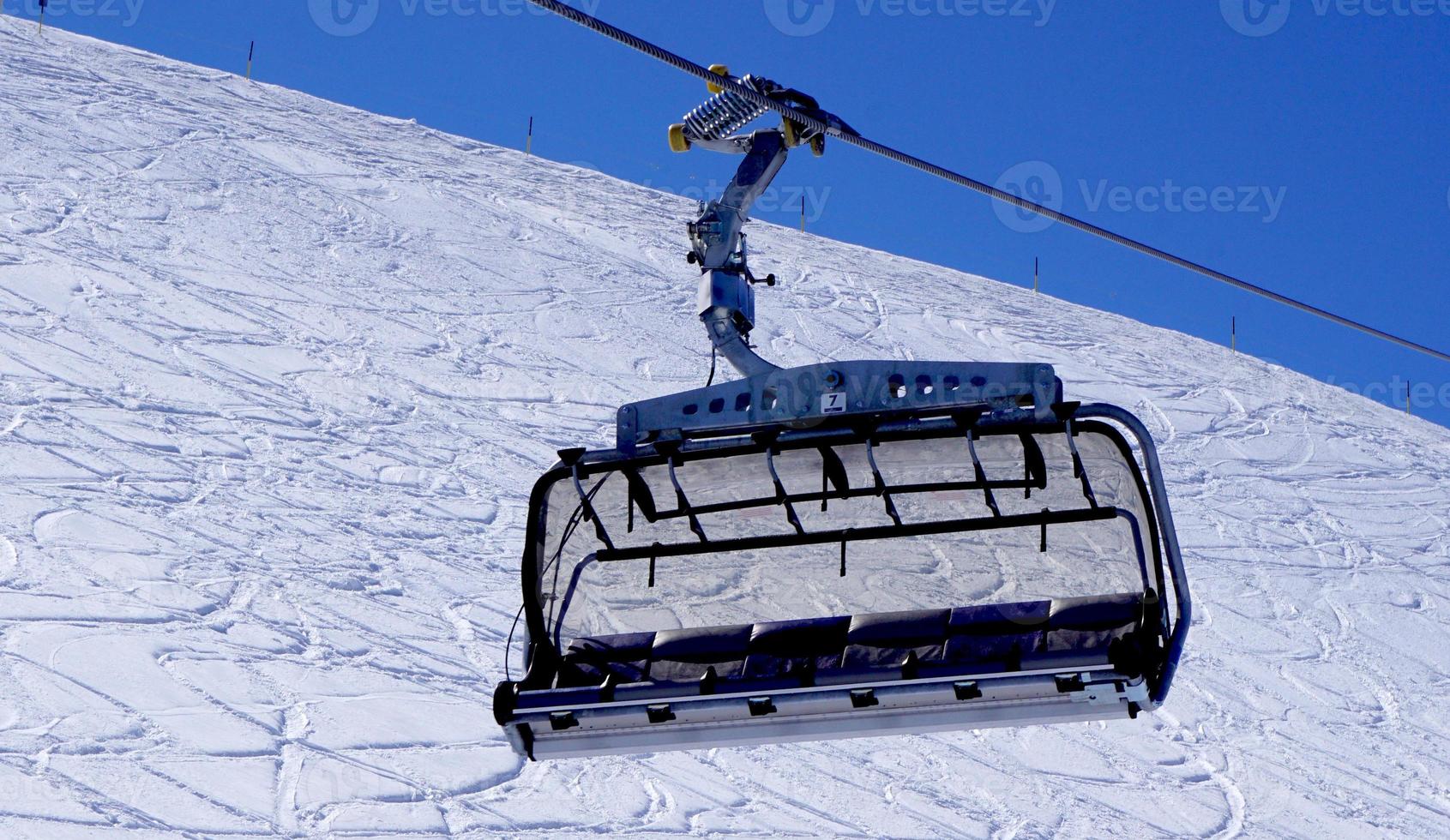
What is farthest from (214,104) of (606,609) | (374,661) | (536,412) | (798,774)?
(606,609)

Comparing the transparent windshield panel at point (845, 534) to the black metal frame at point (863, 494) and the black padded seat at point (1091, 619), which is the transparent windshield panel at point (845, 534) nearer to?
the black metal frame at point (863, 494)

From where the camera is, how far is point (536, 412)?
16.4 metres

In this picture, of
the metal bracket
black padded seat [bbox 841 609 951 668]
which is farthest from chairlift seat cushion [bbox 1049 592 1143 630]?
the metal bracket

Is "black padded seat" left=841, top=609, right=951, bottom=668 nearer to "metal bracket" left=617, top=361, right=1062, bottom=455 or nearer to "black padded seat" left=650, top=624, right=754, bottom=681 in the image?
"black padded seat" left=650, top=624, right=754, bottom=681

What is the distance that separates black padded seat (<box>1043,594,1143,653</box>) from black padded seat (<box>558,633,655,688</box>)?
144 centimetres

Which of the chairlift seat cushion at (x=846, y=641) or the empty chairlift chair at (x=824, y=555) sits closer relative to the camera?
the empty chairlift chair at (x=824, y=555)

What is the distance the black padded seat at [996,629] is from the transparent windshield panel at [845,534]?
4.2 inches

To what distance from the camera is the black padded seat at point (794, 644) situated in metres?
6.36

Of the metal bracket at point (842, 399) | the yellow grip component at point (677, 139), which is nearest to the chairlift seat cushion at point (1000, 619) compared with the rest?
the metal bracket at point (842, 399)

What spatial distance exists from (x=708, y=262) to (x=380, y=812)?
4537 millimetres

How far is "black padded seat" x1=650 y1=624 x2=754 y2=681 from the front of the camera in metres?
6.48

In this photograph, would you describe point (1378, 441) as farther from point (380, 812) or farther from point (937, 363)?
point (937, 363)

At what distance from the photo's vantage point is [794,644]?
252 inches

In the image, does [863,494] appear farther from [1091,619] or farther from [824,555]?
[1091,619]
